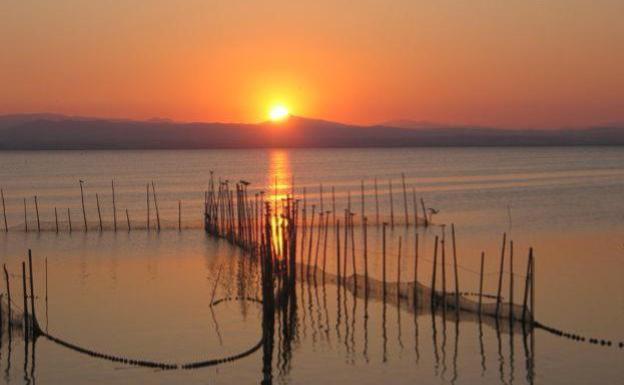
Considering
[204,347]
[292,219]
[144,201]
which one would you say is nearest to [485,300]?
[292,219]

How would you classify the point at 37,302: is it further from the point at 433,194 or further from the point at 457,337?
the point at 433,194

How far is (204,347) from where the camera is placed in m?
18.7

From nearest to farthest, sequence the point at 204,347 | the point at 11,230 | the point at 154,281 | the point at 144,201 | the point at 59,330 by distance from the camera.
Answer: the point at 204,347
the point at 59,330
the point at 154,281
the point at 11,230
the point at 144,201

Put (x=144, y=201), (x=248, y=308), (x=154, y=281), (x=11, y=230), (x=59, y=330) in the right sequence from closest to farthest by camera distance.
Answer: (x=59, y=330) → (x=248, y=308) → (x=154, y=281) → (x=11, y=230) → (x=144, y=201)

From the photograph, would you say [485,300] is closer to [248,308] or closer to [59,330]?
[248,308]

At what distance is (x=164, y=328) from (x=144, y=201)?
144ft

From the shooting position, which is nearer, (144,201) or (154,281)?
(154,281)

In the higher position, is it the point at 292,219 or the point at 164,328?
the point at 292,219

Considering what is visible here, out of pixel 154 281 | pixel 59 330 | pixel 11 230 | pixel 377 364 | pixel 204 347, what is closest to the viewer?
pixel 377 364

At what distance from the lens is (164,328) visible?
20328mm

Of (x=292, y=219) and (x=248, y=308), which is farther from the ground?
(x=292, y=219)

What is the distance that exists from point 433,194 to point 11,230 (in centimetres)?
3332

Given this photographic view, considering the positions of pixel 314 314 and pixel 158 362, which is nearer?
pixel 158 362

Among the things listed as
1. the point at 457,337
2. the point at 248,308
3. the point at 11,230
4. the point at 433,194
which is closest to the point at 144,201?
the point at 433,194
